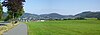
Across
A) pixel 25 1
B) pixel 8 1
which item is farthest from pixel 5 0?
pixel 25 1

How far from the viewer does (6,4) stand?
55.2 metres

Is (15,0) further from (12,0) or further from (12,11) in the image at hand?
(12,11)

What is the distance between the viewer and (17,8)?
54.9 meters

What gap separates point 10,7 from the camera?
182ft

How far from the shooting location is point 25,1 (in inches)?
2173

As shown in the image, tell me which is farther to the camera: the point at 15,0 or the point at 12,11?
the point at 12,11

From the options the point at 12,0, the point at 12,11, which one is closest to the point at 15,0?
the point at 12,0

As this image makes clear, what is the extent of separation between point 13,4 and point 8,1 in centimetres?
171

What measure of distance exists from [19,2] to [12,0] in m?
1.90

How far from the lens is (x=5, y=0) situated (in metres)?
54.4

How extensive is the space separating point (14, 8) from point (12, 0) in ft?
7.27

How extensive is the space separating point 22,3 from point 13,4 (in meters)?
3.31

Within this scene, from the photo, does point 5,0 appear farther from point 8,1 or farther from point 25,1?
point 25,1

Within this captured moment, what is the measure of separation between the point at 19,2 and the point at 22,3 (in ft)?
5.29
